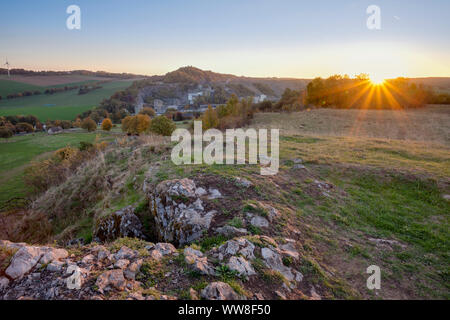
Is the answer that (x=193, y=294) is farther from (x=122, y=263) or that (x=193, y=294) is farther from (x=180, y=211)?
(x=180, y=211)

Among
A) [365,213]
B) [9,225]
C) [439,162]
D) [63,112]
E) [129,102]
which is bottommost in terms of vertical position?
[9,225]

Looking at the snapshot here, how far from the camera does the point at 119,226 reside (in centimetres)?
647

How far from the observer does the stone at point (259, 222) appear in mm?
5188

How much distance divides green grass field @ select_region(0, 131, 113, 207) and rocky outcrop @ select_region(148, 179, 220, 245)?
14.9 meters

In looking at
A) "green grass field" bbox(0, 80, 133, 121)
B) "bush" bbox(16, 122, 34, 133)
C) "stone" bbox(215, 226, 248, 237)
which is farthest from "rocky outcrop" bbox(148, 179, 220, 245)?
"green grass field" bbox(0, 80, 133, 121)

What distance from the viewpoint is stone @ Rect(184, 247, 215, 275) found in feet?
11.7

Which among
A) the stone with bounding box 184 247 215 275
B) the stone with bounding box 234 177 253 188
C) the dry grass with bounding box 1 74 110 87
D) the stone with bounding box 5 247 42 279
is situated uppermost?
the dry grass with bounding box 1 74 110 87

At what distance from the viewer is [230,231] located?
16.0 ft

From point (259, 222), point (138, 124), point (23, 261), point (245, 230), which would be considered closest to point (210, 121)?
point (138, 124)

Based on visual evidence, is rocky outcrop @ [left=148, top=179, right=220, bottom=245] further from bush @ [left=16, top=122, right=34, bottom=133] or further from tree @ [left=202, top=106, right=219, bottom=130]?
bush @ [left=16, top=122, right=34, bottom=133]

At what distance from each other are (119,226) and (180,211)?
7.31 ft
